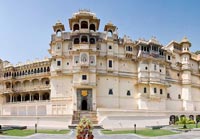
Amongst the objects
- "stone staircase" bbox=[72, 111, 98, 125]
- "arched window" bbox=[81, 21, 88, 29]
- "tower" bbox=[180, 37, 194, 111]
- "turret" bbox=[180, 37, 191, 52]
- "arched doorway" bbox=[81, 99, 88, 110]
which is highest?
"arched window" bbox=[81, 21, 88, 29]

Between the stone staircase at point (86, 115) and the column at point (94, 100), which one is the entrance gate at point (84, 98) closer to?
the column at point (94, 100)

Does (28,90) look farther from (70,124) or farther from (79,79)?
(70,124)

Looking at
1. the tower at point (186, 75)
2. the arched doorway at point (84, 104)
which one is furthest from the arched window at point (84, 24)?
the tower at point (186, 75)

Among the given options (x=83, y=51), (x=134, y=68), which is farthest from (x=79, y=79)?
(x=134, y=68)

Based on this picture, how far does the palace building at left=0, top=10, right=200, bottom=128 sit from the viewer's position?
1625 inches

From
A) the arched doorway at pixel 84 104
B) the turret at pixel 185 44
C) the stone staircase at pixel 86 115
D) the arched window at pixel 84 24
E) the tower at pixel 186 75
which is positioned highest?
the arched window at pixel 84 24

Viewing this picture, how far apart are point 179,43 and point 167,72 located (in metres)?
8.80

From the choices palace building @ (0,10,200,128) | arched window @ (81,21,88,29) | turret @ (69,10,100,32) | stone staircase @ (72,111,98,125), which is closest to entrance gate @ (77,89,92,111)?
palace building @ (0,10,200,128)

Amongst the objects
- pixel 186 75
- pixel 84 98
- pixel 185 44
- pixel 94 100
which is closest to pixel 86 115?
pixel 94 100

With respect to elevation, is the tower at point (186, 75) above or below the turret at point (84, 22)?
below

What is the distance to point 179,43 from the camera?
194 feet

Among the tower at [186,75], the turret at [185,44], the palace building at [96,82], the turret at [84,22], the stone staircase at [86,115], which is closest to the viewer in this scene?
the stone staircase at [86,115]

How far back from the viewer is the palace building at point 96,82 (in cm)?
4128

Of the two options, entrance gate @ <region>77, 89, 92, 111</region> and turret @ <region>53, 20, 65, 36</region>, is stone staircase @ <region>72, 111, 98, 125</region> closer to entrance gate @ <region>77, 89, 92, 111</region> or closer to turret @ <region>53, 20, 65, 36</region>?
entrance gate @ <region>77, 89, 92, 111</region>
